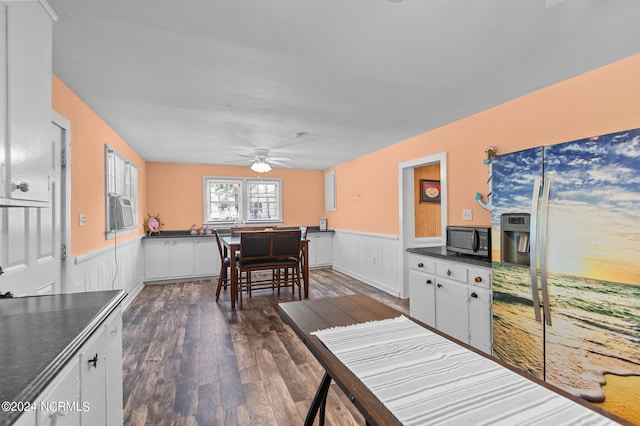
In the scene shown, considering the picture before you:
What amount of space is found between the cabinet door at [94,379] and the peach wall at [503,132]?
3172 millimetres

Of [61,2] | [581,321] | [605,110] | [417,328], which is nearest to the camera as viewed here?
[417,328]

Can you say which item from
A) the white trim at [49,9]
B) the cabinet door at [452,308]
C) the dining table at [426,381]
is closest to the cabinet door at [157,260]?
the white trim at [49,9]

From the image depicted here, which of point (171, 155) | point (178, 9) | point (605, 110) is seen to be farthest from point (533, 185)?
point (171, 155)

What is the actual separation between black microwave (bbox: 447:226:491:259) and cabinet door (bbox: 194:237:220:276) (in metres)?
4.31

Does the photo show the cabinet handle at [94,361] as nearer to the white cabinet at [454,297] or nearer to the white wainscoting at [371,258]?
the white cabinet at [454,297]

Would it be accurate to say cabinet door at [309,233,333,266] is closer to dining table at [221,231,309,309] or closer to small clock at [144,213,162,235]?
dining table at [221,231,309,309]

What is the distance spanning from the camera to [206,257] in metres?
5.60

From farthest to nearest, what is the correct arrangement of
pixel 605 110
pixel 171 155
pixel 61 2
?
pixel 171 155 → pixel 605 110 → pixel 61 2

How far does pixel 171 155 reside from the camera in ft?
16.8

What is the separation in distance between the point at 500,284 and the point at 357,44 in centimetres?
192

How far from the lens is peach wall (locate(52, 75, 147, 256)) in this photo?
2.44 m

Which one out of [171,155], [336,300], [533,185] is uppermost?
[171,155]

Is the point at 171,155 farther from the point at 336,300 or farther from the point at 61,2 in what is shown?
the point at 336,300

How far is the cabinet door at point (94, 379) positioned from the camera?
3.38 ft
